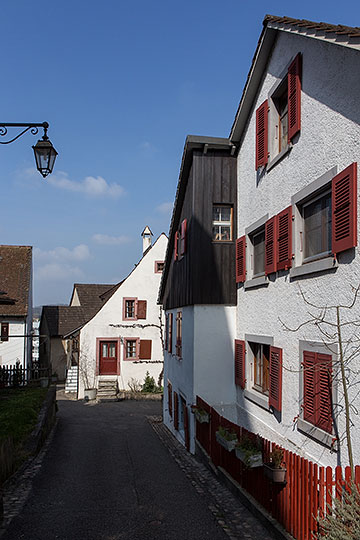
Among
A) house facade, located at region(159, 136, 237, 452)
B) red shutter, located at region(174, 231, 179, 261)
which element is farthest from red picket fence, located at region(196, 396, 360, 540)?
red shutter, located at region(174, 231, 179, 261)

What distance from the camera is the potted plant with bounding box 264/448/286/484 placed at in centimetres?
621

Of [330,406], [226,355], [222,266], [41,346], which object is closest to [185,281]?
A: [222,266]

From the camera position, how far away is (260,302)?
1068cm

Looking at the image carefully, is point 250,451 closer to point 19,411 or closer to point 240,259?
point 240,259

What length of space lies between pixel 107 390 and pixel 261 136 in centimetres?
2168

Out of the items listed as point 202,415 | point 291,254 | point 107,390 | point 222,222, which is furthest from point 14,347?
point 291,254

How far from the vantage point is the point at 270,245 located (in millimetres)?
9859

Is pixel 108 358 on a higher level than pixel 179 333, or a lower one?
lower

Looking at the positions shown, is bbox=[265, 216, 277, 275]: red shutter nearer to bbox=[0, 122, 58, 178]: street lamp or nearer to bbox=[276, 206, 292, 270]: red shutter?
bbox=[276, 206, 292, 270]: red shutter

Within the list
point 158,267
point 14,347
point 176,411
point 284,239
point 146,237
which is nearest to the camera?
point 284,239

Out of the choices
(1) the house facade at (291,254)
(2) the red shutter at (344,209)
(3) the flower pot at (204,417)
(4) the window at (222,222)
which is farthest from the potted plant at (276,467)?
(4) the window at (222,222)

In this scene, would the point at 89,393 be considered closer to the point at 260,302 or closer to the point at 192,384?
the point at 192,384

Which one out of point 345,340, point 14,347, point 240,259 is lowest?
point 14,347

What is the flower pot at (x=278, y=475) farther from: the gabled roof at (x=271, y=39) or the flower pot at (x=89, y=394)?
the flower pot at (x=89, y=394)
